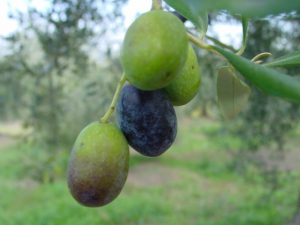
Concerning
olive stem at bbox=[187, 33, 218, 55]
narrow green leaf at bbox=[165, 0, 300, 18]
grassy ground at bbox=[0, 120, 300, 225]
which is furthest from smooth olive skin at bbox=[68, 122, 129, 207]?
grassy ground at bbox=[0, 120, 300, 225]

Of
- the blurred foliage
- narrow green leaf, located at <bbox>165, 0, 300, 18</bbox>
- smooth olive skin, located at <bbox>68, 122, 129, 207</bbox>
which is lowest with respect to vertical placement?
the blurred foliage

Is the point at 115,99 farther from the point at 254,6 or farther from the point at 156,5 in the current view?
the point at 254,6

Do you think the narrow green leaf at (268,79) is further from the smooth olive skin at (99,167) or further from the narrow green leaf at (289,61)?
the smooth olive skin at (99,167)

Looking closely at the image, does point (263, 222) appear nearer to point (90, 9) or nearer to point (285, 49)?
point (285, 49)

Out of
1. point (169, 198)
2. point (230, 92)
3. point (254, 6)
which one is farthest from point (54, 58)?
point (169, 198)

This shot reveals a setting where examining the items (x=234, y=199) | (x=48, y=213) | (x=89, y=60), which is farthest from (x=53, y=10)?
(x=234, y=199)

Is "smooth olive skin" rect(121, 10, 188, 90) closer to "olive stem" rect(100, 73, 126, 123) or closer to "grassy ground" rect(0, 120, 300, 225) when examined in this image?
"olive stem" rect(100, 73, 126, 123)
